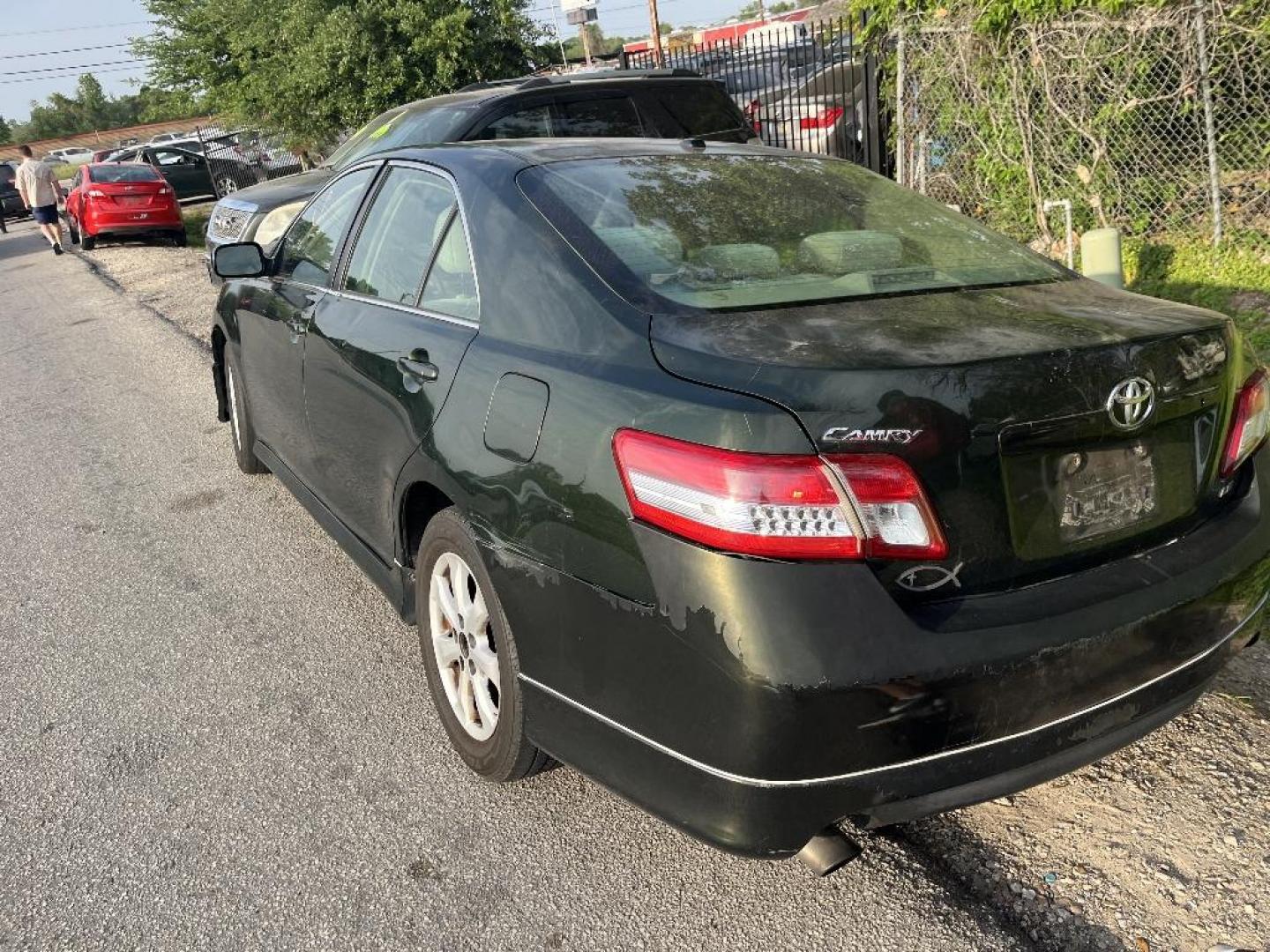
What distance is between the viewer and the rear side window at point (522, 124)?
25.5 ft

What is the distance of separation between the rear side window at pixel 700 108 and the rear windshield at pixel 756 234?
4.82 meters

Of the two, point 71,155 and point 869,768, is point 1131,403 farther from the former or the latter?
point 71,155

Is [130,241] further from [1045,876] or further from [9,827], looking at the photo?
[1045,876]

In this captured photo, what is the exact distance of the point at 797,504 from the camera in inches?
81.7

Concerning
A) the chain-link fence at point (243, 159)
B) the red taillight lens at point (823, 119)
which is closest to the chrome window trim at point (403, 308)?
the red taillight lens at point (823, 119)

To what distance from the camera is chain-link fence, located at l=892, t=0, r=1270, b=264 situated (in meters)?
7.27

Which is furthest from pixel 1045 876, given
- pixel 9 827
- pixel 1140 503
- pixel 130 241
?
pixel 130 241

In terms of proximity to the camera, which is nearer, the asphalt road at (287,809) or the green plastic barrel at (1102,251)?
the asphalt road at (287,809)

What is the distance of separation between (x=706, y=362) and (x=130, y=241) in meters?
20.4

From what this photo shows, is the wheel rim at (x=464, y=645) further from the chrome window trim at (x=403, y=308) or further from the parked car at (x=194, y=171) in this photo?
the parked car at (x=194, y=171)

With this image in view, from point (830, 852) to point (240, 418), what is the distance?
13.1 ft

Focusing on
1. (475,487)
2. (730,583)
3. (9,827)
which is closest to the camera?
(730,583)

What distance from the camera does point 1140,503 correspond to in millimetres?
2387

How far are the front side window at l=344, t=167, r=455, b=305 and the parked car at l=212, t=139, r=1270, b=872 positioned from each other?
17 centimetres
